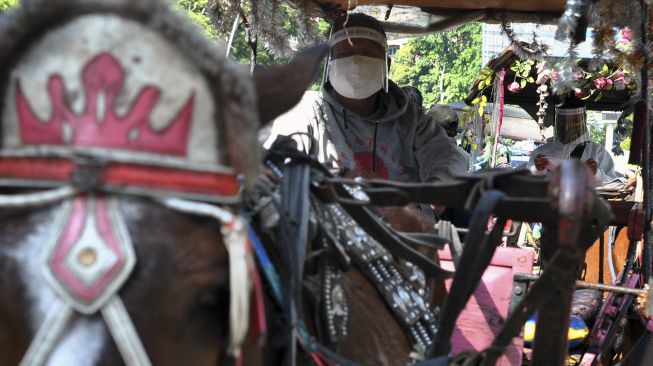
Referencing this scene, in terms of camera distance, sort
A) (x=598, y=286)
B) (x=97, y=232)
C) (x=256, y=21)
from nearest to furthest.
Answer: (x=97, y=232) < (x=598, y=286) < (x=256, y=21)

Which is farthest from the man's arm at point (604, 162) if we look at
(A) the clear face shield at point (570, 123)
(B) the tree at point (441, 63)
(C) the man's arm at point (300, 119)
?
(B) the tree at point (441, 63)

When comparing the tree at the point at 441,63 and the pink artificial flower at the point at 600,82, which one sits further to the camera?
the tree at the point at 441,63

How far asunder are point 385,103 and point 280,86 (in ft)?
10.1

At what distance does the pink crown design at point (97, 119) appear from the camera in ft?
5.48

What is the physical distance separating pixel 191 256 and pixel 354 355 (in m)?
1.17

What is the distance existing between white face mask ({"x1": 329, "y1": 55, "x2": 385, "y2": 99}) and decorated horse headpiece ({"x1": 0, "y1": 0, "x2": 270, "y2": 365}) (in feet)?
10.1

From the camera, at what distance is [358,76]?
4824mm

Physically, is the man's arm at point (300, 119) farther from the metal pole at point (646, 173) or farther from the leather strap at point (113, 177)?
the leather strap at point (113, 177)

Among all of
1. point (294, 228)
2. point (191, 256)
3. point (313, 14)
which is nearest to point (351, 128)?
point (313, 14)

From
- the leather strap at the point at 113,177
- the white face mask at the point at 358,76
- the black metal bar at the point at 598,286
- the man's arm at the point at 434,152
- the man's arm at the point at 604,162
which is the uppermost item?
the white face mask at the point at 358,76

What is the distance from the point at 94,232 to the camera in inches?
63.1

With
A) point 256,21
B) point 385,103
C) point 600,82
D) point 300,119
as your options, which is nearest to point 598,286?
point 385,103

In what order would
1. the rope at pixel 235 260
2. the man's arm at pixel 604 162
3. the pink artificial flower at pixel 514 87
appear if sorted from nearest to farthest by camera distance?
1. the rope at pixel 235 260
2. the man's arm at pixel 604 162
3. the pink artificial flower at pixel 514 87

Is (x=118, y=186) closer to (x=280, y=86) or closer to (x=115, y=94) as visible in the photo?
(x=115, y=94)
